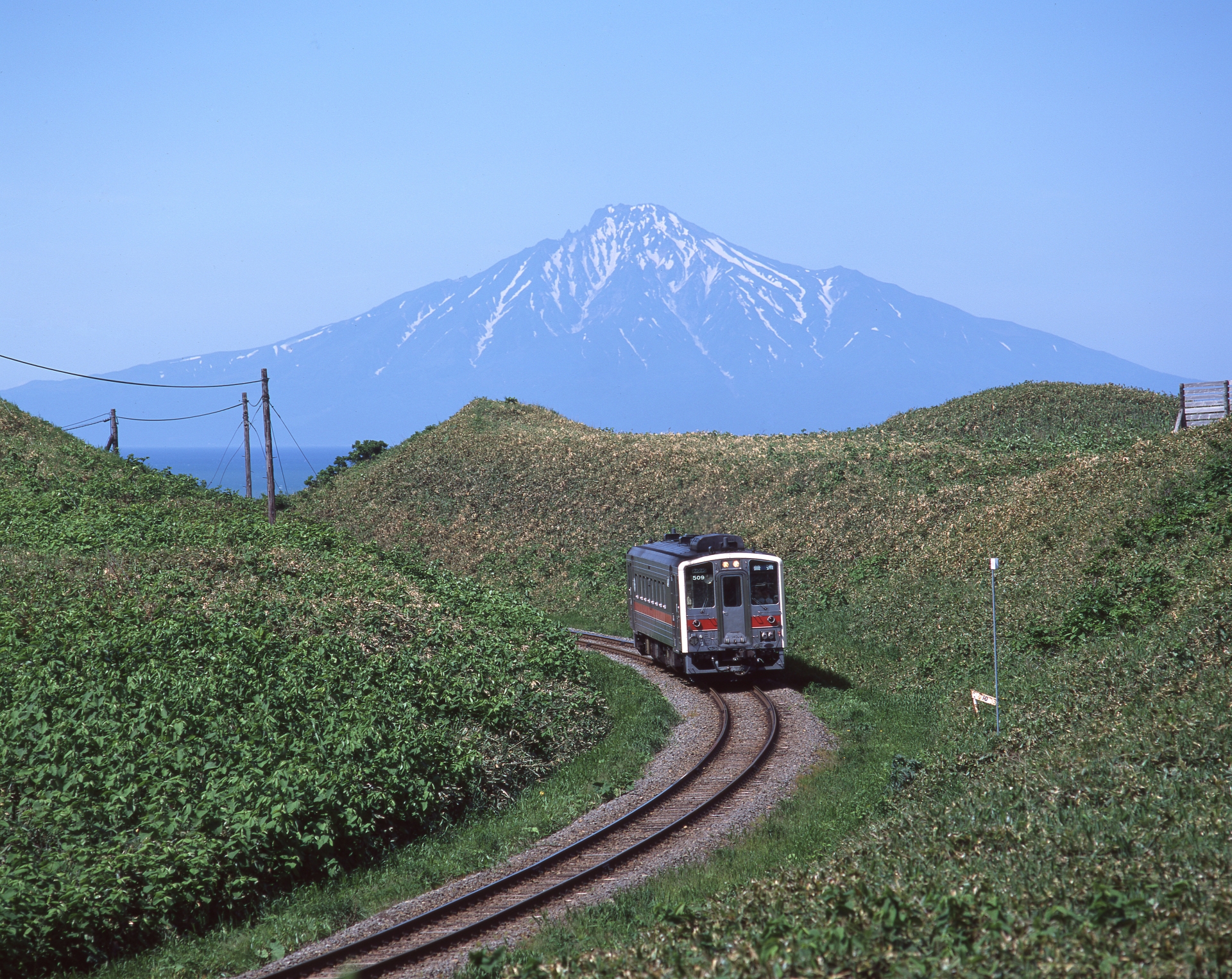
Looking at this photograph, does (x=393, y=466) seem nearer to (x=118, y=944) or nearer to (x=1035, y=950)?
(x=118, y=944)

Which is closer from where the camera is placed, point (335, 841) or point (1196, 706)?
point (1196, 706)

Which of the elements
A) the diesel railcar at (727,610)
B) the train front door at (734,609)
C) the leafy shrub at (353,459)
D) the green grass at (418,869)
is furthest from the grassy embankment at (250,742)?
the leafy shrub at (353,459)

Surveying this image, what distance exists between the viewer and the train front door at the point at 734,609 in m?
24.3

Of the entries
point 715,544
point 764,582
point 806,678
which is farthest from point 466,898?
point 806,678

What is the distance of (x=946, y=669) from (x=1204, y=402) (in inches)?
880

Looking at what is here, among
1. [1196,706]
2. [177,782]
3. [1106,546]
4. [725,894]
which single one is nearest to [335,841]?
[177,782]

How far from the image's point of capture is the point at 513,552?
47.0 meters

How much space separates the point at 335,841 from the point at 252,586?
11.4 meters

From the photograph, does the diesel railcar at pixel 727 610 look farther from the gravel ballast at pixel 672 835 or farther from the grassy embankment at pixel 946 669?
the grassy embankment at pixel 946 669

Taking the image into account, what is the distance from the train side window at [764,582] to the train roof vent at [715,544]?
82 cm

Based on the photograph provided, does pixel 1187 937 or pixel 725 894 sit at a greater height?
pixel 1187 937

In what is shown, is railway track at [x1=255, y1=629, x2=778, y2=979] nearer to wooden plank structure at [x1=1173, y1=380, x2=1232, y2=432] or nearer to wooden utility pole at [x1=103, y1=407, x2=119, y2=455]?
wooden plank structure at [x1=1173, y1=380, x2=1232, y2=432]

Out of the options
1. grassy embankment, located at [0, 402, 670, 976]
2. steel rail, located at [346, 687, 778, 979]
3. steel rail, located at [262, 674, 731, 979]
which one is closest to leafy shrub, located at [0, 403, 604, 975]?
grassy embankment, located at [0, 402, 670, 976]

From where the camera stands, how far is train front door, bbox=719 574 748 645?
79.8ft
